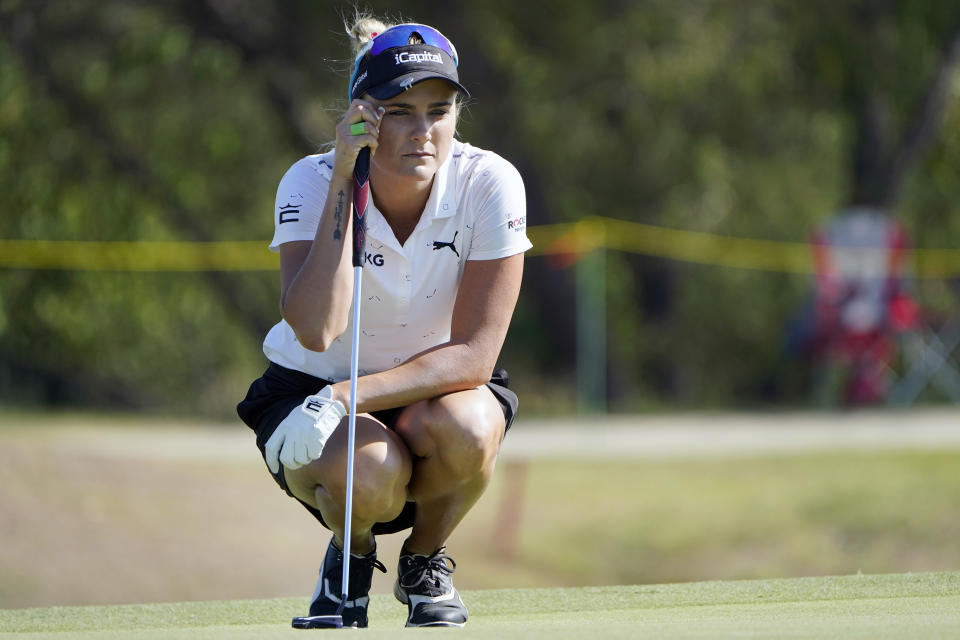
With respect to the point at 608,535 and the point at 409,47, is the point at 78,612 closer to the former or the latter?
the point at 409,47

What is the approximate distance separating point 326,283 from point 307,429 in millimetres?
364

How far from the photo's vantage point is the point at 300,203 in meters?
3.65

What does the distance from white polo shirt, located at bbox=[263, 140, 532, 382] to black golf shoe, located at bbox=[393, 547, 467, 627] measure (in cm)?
51

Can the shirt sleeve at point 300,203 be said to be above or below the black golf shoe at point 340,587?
above

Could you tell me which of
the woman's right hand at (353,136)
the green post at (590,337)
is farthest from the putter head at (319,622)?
the green post at (590,337)

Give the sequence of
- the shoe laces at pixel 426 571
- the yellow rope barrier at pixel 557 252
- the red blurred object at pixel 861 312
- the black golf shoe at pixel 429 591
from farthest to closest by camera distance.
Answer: the yellow rope barrier at pixel 557 252 < the red blurred object at pixel 861 312 < the shoe laces at pixel 426 571 < the black golf shoe at pixel 429 591

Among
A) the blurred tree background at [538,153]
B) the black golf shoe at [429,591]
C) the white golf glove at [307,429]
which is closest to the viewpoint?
the white golf glove at [307,429]

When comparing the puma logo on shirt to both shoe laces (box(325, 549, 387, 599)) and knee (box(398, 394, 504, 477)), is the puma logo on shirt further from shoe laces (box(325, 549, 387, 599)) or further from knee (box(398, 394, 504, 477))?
shoe laces (box(325, 549, 387, 599))

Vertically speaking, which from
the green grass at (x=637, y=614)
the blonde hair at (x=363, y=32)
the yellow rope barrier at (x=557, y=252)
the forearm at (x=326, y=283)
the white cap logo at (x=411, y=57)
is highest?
the blonde hair at (x=363, y=32)

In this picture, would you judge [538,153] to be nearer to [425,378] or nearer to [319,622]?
[425,378]

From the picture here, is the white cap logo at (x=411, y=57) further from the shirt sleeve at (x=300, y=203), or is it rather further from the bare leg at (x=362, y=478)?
the bare leg at (x=362, y=478)

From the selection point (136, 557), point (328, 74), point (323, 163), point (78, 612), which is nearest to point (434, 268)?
point (323, 163)

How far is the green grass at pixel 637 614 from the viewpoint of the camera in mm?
2953

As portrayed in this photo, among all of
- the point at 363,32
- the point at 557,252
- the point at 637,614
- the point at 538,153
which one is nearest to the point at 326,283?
the point at 363,32
